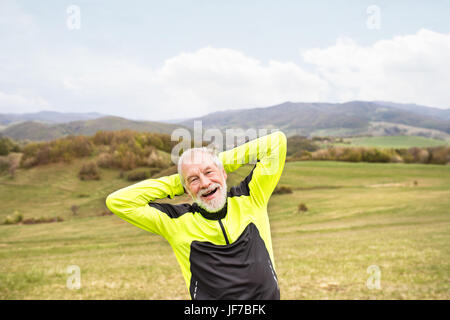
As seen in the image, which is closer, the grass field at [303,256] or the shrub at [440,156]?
the grass field at [303,256]

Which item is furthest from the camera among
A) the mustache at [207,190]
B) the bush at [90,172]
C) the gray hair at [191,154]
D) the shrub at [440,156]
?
the bush at [90,172]

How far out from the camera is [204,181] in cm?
299

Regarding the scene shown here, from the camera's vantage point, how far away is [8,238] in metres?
30.5

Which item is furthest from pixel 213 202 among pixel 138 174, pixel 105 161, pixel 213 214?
pixel 105 161

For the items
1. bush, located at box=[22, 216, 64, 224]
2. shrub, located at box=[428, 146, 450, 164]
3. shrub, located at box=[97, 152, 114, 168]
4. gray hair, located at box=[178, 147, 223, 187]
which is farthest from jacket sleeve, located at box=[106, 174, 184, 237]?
shrub, located at box=[428, 146, 450, 164]

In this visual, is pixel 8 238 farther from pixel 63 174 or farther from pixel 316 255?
pixel 63 174

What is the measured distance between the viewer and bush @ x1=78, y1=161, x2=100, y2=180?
255 feet

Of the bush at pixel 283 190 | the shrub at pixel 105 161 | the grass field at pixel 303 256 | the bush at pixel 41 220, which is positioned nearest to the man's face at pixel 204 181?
the grass field at pixel 303 256

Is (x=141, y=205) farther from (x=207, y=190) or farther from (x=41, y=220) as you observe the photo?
(x=41, y=220)

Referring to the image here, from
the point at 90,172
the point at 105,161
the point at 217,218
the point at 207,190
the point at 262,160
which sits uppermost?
the point at 262,160

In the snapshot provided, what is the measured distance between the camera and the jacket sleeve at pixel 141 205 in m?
3.14

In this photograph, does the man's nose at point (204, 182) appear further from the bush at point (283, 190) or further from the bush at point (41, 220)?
the bush at point (41, 220)

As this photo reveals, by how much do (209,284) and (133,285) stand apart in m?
9.99

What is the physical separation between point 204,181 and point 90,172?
82.4 metres
